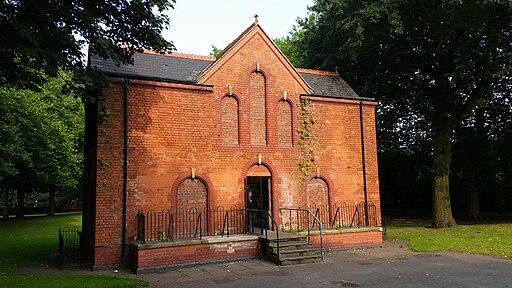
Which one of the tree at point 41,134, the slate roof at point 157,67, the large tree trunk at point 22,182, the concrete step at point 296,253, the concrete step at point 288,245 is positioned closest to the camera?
the concrete step at point 296,253

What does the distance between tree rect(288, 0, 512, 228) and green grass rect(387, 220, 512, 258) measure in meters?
1.88

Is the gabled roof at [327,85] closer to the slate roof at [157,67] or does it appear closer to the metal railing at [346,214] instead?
the metal railing at [346,214]

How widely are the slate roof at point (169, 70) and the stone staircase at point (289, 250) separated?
248 inches

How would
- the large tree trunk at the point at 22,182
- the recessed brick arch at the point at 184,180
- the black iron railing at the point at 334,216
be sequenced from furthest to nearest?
the large tree trunk at the point at 22,182, the black iron railing at the point at 334,216, the recessed brick arch at the point at 184,180

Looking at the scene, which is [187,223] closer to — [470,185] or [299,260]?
[299,260]

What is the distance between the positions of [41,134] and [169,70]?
17.1 metres

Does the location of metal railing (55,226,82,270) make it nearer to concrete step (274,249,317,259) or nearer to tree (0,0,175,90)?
tree (0,0,175,90)

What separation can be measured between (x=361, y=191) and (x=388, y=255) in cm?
369

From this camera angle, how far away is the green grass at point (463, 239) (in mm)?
14121

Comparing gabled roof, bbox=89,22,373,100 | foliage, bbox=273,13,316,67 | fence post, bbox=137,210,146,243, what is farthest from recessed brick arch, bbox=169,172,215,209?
foliage, bbox=273,13,316,67

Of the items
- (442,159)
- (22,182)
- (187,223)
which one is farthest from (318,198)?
(22,182)

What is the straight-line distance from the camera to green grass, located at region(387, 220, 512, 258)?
14.1 meters

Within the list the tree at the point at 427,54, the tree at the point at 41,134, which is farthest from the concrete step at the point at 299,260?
the tree at the point at 41,134

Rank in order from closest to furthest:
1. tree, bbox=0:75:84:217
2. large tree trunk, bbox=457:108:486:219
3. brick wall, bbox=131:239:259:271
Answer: brick wall, bbox=131:239:259:271, tree, bbox=0:75:84:217, large tree trunk, bbox=457:108:486:219
